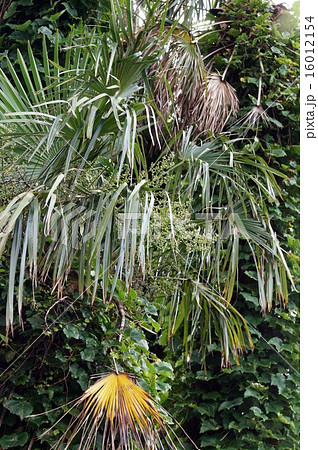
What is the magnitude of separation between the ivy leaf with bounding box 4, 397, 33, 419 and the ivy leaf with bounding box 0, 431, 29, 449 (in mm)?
82

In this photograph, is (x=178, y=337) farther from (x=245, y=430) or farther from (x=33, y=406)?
(x=33, y=406)

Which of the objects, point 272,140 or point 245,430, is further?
point 272,140

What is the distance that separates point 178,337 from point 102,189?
1526 millimetres

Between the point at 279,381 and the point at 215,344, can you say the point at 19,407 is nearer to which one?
the point at 215,344

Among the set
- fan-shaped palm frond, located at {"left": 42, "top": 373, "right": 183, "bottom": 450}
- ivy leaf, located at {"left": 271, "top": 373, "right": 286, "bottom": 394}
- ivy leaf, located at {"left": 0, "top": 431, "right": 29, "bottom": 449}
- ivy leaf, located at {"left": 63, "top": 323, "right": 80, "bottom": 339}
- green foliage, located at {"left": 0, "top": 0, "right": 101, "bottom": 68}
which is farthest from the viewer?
green foliage, located at {"left": 0, "top": 0, "right": 101, "bottom": 68}

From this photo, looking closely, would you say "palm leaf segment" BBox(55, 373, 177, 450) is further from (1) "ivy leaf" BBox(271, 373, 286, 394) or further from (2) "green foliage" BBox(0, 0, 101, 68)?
(2) "green foliage" BBox(0, 0, 101, 68)

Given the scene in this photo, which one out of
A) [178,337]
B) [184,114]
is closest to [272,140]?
[184,114]

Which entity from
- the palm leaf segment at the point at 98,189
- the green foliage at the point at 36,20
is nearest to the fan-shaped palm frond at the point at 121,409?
the palm leaf segment at the point at 98,189

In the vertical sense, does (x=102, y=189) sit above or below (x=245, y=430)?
above

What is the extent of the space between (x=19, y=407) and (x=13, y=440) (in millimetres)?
130

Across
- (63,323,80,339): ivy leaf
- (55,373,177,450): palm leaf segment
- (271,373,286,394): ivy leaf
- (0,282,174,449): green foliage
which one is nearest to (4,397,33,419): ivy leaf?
(0,282,174,449): green foliage

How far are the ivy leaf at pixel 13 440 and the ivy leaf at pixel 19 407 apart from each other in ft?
0.27

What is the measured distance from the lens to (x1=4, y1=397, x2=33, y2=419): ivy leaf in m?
2.33

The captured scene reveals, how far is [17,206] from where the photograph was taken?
1.90m
